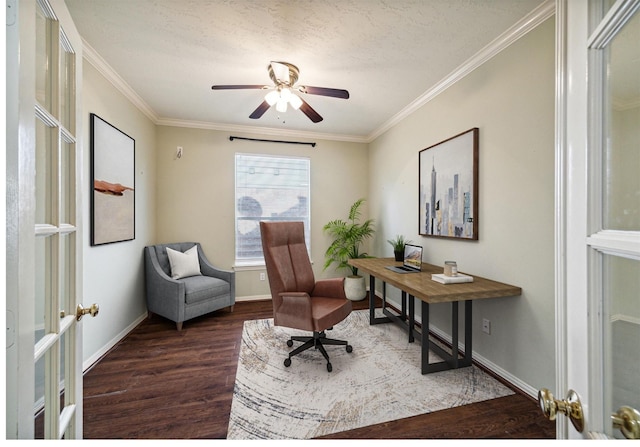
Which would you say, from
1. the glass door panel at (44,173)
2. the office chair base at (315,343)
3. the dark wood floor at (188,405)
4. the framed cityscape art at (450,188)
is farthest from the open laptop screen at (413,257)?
the glass door panel at (44,173)

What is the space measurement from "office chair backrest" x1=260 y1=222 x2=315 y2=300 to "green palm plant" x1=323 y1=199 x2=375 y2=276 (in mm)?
1296

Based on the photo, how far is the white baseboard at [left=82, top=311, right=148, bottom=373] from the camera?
6.79ft

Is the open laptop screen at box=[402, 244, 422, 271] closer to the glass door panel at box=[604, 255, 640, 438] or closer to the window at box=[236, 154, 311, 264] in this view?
the window at box=[236, 154, 311, 264]

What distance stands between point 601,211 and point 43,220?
139 cm

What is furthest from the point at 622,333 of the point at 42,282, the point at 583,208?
the point at 42,282

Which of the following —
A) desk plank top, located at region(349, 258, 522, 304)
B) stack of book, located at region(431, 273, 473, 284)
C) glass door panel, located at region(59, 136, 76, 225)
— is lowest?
desk plank top, located at region(349, 258, 522, 304)

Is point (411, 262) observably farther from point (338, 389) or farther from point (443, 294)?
point (338, 389)

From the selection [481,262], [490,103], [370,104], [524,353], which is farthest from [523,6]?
[524,353]

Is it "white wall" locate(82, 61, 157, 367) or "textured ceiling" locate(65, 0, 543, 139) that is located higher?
"textured ceiling" locate(65, 0, 543, 139)

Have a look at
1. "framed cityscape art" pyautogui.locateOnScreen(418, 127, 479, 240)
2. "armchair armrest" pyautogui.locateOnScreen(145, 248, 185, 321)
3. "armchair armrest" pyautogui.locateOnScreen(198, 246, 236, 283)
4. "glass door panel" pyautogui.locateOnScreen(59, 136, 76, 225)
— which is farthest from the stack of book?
"armchair armrest" pyautogui.locateOnScreen(145, 248, 185, 321)

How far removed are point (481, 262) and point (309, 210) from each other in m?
2.49

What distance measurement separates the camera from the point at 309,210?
4.05 metres

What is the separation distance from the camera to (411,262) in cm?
260

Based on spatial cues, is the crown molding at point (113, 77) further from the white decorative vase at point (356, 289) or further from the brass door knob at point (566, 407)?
the white decorative vase at point (356, 289)
